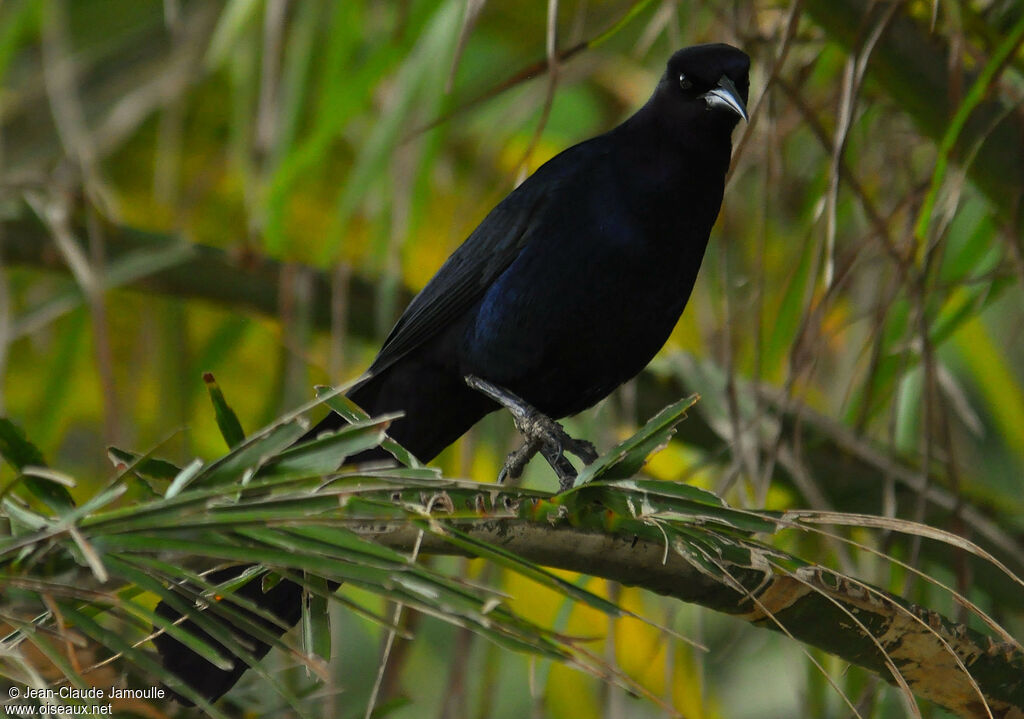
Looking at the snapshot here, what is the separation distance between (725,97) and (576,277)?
1.26 feet

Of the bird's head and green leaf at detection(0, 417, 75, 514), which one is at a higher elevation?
the bird's head

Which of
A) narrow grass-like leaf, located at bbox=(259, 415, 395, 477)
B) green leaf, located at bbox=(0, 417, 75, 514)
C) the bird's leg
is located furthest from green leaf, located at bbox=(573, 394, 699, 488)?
the bird's leg

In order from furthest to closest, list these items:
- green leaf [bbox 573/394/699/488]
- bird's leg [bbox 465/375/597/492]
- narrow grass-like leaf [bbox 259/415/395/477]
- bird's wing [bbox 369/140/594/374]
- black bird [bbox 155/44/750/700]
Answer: bird's wing [bbox 369/140/594/374], black bird [bbox 155/44/750/700], bird's leg [bbox 465/375/597/492], green leaf [bbox 573/394/699/488], narrow grass-like leaf [bbox 259/415/395/477]

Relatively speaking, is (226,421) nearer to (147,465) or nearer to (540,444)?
(147,465)

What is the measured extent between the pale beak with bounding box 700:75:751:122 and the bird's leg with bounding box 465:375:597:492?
591 millimetres

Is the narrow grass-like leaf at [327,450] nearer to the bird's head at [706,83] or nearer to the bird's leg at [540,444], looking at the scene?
the bird's leg at [540,444]

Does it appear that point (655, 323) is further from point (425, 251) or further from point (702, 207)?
point (425, 251)

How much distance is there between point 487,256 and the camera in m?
2.35

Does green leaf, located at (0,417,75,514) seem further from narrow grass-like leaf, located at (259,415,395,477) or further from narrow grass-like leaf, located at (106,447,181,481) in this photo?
narrow grass-like leaf, located at (259,415,395,477)

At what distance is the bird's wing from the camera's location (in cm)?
232

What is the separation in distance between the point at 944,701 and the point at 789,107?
151cm

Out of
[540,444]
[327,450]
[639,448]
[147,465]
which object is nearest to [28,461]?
[147,465]

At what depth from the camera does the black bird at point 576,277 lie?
2166mm

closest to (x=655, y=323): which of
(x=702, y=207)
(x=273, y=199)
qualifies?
(x=702, y=207)
